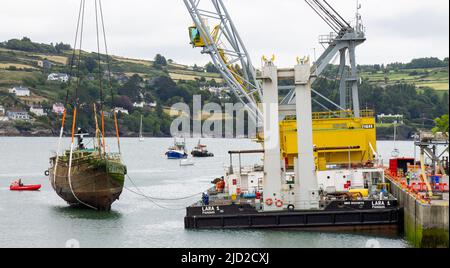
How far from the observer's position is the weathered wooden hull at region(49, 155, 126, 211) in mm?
59219

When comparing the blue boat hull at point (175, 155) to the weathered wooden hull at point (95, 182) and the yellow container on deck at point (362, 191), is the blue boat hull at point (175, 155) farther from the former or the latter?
the yellow container on deck at point (362, 191)

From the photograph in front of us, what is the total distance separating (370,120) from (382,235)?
1384 centimetres

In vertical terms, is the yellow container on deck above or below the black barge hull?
above

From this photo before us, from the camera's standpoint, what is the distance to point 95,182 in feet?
194

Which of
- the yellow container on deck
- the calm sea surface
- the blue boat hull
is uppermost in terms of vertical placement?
the blue boat hull

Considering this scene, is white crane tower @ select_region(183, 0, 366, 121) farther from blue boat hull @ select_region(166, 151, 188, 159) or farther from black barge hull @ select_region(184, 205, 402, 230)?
blue boat hull @ select_region(166, 151, 188, 159)

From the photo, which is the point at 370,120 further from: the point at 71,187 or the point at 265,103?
the point at 71,187

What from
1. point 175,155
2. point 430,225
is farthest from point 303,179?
point 175,155

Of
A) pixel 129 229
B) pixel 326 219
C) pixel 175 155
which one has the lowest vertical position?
pixel 129 229

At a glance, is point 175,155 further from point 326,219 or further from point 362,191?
point 326,219

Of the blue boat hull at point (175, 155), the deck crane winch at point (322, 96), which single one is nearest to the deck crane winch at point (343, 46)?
the deck crane winch at point (322, 96)

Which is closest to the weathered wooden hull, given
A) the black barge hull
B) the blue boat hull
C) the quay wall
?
the black barge hull

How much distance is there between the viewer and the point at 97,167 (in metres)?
59.1
